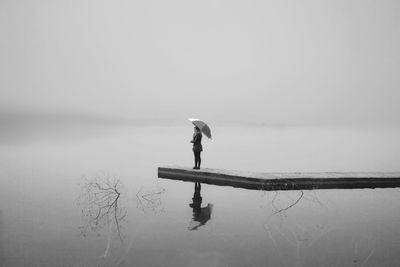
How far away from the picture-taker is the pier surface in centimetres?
1335

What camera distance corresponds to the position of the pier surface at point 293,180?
13.4 metres

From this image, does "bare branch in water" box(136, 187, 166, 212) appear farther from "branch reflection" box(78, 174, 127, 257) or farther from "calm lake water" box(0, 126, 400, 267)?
"branch reflection" box(78, 174, 127, 257)

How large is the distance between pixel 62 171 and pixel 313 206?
1261 centimetres

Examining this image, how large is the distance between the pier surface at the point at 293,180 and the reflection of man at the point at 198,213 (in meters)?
1.44

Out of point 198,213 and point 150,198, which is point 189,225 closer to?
point 198,213

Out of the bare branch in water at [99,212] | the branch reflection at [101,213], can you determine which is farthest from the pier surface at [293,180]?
the bare branch in water at [99,212]

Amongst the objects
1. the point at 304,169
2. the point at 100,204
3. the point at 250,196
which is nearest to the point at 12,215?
the point at 100,204

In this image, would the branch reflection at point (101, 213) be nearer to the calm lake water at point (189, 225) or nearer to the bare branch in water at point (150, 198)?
the calm lake water at point (189, 225)

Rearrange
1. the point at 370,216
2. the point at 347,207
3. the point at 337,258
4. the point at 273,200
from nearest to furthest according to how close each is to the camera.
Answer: the point at 337,258, the point at 370,216, the point at 347,207, the point at 273,200

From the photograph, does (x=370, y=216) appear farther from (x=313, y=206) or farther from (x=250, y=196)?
(x=250, y=196)

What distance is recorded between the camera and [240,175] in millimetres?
13984

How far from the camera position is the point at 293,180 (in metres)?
13.4

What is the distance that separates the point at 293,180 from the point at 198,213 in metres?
4.37

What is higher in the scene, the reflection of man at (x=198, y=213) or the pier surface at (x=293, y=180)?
the pier surface at (x=293, y=180)
